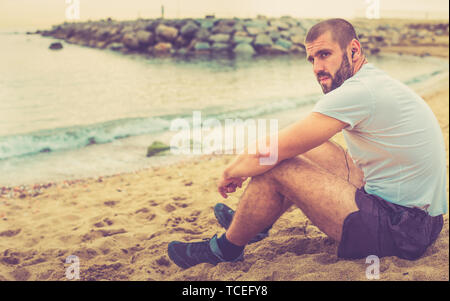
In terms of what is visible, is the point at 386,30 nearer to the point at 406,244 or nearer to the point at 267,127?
the point at 267,127

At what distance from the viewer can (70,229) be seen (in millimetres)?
3084

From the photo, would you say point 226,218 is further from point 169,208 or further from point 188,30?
point 188,30

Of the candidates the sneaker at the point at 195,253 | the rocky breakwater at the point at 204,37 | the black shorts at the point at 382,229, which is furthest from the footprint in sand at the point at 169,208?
the rocky breakwater at the point at 204,37

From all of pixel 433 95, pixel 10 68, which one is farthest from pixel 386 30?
pixel 10 68

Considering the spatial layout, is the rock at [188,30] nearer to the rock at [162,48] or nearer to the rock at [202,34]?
the rock at [202,34]

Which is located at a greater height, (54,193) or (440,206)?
(440,206)

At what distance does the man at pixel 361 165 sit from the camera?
184 cm

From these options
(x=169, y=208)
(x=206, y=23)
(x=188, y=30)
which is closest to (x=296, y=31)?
(x=206, y=23)

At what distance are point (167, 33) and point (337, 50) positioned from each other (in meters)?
25.9

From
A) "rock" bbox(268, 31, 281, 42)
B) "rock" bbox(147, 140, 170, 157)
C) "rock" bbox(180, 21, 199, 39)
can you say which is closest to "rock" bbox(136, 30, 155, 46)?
"rock" bbox(180, 21, 199, 39)

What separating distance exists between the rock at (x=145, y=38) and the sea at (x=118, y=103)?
607 cm

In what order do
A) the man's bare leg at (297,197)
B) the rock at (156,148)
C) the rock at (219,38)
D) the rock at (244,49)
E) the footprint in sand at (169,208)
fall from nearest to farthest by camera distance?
the man's bare leg at (297,197), the footprint in sand at (169,208), the rock at (156,148), the rock at (244,49), the rock at (219,38)
